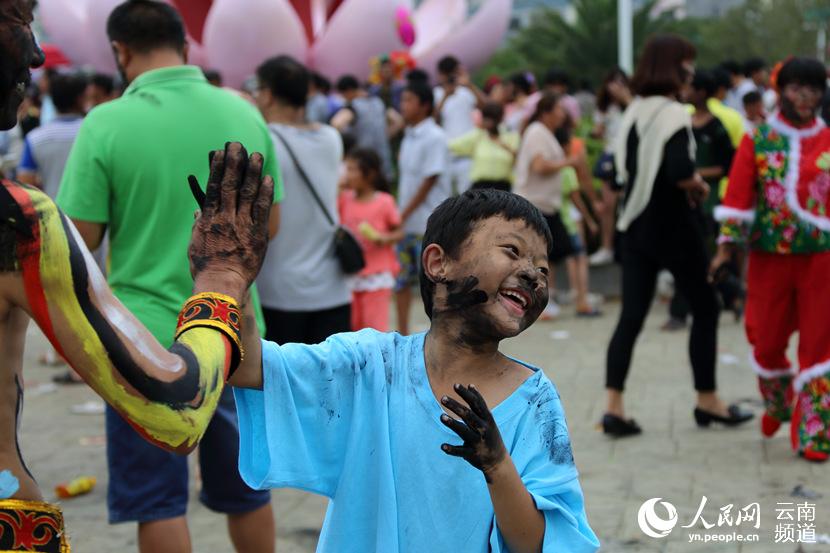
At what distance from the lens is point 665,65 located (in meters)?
6.29

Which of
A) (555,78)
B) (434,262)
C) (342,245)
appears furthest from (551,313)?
(434,262)

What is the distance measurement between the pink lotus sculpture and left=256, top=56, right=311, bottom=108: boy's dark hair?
13861mm

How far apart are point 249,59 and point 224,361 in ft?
62.6

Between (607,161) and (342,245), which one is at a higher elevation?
(342,245)

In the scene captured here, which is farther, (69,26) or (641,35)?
(641,35)

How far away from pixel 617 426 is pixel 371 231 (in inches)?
77.1

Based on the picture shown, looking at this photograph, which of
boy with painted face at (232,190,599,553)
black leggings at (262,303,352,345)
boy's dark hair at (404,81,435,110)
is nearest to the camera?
boy with painted face at (232,190,599,553)

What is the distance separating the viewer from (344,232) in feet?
17.9

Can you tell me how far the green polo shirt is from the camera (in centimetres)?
380

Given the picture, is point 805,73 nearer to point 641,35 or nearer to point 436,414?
point 436,414

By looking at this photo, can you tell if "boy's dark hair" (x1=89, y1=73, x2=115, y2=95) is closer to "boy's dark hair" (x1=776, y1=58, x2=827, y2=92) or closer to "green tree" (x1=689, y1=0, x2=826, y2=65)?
"boy's dark hair" (x1=776, y1=58, x2=827, y2=92)

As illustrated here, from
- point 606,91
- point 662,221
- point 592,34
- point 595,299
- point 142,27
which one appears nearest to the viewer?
point 142,27

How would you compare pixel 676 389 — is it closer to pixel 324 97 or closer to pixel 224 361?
pixel 224 361

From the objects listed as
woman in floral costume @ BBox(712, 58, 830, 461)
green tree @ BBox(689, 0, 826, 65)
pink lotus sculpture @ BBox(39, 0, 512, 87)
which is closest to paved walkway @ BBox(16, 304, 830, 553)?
woman in floral costume @ BBox(712, 58, 830, 461)
